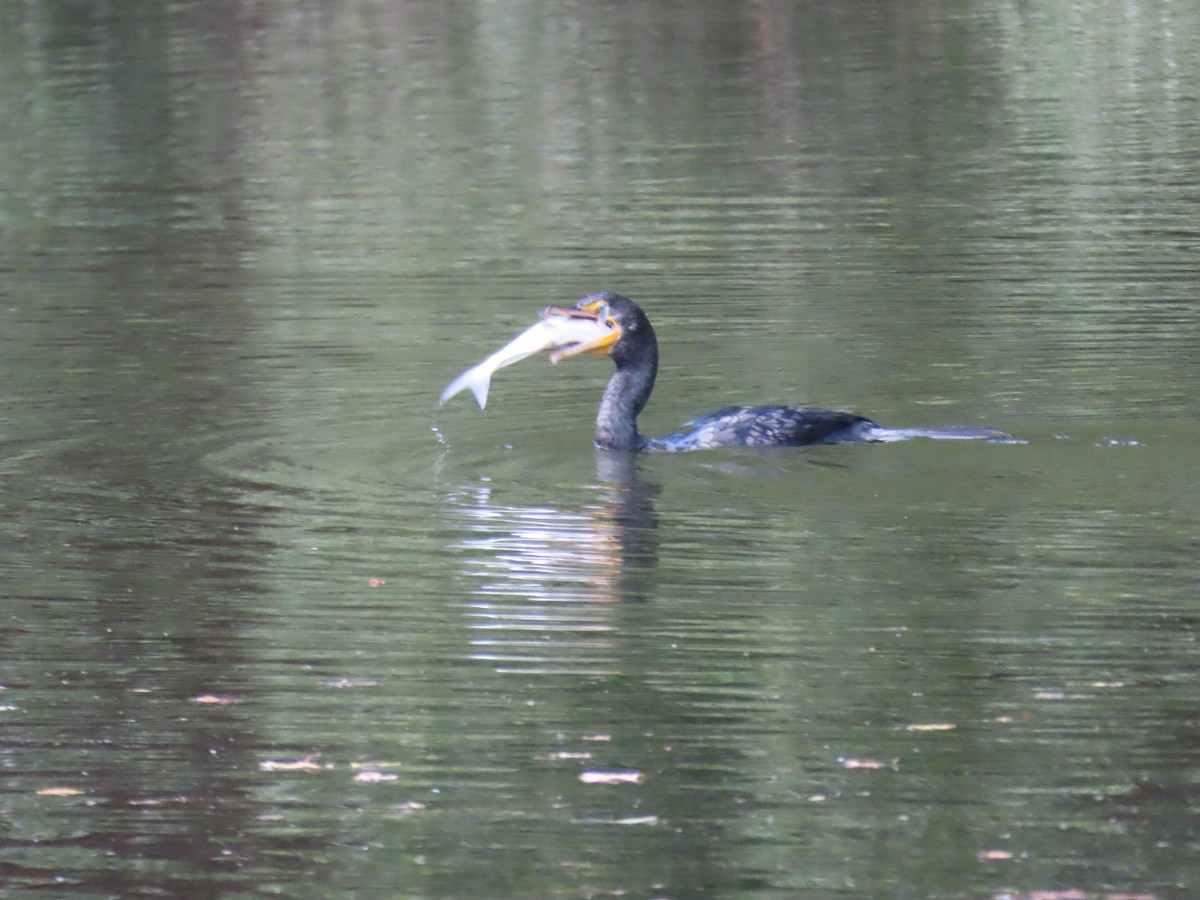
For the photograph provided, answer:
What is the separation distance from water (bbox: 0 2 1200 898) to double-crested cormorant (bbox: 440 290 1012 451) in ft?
0.57

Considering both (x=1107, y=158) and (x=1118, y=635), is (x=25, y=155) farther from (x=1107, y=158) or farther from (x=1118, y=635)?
(x=1118, y=635)

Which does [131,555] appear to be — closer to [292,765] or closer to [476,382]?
[476,382]

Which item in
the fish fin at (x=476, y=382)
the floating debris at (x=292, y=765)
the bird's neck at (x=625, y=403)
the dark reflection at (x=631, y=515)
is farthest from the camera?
the bird's neck at (x=625, y=403)

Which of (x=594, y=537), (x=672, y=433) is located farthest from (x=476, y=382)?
(x=594, y=537)

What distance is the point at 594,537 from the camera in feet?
33.9

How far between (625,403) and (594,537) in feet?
6.97

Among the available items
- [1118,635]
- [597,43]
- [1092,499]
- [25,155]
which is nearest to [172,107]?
[25,155]

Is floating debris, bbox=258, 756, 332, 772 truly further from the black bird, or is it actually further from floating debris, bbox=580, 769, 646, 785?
the black bird

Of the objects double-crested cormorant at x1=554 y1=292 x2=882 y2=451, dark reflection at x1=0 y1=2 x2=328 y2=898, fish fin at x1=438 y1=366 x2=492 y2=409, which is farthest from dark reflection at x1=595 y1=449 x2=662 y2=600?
dark reflection at x1=0 y1=2 x2=328 y2=898

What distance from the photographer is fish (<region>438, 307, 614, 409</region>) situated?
11.8 meters

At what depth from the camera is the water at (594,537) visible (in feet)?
22.9

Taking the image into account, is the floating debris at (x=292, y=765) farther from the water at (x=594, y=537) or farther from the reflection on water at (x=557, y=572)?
the reflection on water at (x=557, y=572)

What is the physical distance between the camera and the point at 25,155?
86.1ft

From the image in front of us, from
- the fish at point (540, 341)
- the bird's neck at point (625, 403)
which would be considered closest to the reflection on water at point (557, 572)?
the bird's neck at point (625, 403)
